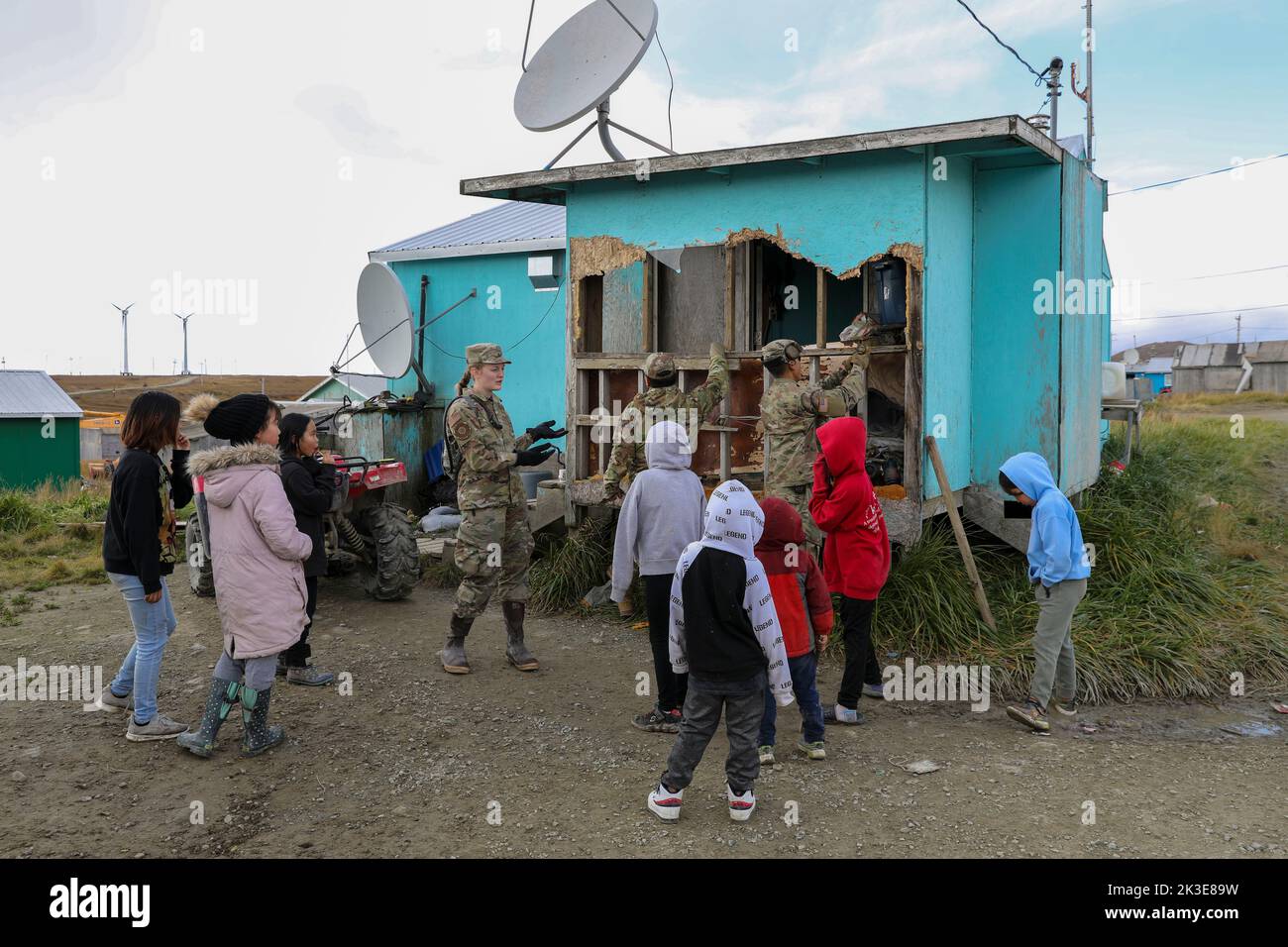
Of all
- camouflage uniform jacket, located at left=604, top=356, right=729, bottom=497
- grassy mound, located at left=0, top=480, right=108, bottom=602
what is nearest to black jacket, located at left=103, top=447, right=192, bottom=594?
camouflage uniform jacket, located at left=604, top=356, right=729, bottom=497

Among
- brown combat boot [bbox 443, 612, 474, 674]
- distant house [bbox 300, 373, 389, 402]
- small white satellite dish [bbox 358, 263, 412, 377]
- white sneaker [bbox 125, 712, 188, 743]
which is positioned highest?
small white satellite dish [bbox 358, 263, 412, 377]

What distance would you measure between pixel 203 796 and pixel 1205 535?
342 inches

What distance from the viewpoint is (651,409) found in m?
6.44

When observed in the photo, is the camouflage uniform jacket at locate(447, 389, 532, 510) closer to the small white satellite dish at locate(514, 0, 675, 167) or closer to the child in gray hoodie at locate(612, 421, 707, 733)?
the child in gray hoodie at locate(612, 421, 707, 733)

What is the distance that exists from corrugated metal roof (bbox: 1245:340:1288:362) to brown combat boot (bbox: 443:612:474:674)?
150 feet

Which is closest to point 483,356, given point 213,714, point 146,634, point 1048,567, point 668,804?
point 146,634

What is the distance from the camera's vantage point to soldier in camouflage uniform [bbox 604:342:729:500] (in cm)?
615

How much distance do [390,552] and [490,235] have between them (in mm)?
5550

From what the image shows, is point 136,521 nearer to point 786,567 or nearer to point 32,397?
point 786,567

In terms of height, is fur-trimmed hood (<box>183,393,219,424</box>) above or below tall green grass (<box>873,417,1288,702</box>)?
above

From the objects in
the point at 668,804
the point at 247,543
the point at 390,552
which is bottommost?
the point at 668,804

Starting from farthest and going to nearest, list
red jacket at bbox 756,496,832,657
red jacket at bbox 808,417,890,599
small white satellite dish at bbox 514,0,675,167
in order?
small white satellite dish at bbox 514,0,675,167
red jacket at bbox 808,417,890,599
red jacket at bbox 756,496,832,657

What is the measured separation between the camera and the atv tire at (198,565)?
27.0 feet

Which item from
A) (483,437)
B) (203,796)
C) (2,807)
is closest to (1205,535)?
(483,437)
